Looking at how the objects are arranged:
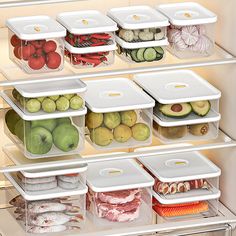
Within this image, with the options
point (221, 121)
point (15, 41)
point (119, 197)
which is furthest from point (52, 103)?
point (221, 121)

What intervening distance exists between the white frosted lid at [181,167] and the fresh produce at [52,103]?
43 centimetres

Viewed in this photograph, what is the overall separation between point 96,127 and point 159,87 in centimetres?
28

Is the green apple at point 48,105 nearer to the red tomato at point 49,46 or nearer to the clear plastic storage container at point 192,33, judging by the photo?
the red tomato at point 49,46

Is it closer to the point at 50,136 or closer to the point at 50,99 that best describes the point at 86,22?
the point at 50,99

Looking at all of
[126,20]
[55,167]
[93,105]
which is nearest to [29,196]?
[55,167]

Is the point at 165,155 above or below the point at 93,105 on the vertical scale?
below

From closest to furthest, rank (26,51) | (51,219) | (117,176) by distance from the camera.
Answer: (26,51) < (51,219) < (117,176)

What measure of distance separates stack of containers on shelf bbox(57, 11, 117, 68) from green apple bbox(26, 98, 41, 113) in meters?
0.17

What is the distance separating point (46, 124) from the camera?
11.1ft

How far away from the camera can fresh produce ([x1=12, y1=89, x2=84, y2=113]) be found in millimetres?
3352

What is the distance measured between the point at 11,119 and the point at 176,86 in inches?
22.1

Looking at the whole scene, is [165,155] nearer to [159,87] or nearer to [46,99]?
[159,87]

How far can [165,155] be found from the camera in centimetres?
379

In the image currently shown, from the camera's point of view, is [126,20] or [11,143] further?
[11,143]
